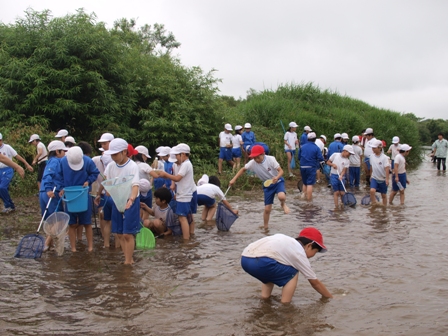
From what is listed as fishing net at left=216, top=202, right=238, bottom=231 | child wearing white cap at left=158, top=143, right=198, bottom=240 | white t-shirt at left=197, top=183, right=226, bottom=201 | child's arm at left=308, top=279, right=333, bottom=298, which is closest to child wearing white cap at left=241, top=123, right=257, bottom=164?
white t-shirt at left=197, top=183, right=226, bottom=201

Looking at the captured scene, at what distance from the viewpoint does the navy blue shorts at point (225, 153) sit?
61.6 feet

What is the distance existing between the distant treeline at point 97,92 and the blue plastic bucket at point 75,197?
281 inches

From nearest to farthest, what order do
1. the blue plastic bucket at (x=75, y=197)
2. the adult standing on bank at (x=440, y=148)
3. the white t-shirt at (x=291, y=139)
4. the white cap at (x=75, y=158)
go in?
the white cap at (x=75, y=158) < the blue plastic bucket at (x=75, y=197) < the white t-shirt at (x=291, y=139) < the adult standing on bank at (x=440, y=148)

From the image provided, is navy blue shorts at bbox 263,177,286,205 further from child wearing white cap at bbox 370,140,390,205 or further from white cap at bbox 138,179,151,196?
child wearing white cap at bbox 370,140,390,205

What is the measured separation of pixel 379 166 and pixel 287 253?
7931mm

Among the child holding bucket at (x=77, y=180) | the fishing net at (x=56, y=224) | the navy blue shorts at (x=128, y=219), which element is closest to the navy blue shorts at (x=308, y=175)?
the child holding bucket at (x=77, y=180)

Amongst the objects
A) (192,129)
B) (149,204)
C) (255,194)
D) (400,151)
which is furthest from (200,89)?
(149,204)

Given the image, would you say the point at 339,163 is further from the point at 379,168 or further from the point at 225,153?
the point at 225,153

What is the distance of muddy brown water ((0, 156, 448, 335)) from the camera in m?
5.50

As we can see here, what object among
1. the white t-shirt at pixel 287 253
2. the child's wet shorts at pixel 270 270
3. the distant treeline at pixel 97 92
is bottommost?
the child's wet shorts at pixel 270 270

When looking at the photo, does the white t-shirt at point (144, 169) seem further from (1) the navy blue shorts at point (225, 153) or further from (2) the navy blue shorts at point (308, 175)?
(1) the navy blue shorts at point (225, 153)

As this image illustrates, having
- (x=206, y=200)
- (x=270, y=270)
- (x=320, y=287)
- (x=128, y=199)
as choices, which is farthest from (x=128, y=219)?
(x=206, y=200)

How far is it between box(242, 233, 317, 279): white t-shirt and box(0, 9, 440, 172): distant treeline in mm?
10447

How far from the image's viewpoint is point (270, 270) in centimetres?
579
